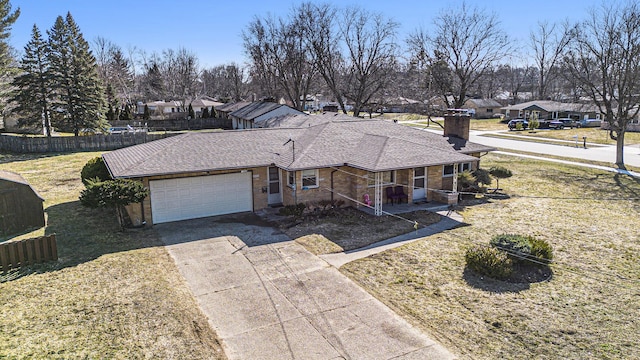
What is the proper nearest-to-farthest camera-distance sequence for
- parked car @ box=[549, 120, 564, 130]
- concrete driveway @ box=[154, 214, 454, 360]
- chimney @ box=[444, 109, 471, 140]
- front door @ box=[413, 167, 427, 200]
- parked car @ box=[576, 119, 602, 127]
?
concrete driveway @ box=[154, 214, 454, 360] → front door @ box=[413, 167, 427, 200] → chimney @ box=[444, 109, 471, 140] → parked car @ box=[549, 120, 564, 130] → parked car @ box=[576, 119, 602, 127]

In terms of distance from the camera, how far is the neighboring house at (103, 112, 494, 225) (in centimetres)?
1767

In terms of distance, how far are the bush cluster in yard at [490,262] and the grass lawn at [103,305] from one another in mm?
7839

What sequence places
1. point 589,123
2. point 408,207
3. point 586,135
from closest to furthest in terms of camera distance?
point 408,207 < point 586,135 < point 589,123

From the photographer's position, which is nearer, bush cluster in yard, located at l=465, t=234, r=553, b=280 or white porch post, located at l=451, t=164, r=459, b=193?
bush cluster in yard, located at l=465, t=234, r=553, b=280

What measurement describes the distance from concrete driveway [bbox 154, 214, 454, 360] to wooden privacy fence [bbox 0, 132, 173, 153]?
2731cm

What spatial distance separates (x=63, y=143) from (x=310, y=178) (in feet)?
92.6

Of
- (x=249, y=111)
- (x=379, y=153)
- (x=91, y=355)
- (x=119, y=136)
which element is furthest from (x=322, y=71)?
(x=91, y=355)

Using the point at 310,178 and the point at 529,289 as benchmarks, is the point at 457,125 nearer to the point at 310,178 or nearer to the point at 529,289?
the point at 310,178

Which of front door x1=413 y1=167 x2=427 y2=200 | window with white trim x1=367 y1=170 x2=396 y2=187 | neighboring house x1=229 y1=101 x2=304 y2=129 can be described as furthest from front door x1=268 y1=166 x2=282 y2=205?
neighboring house x1=229 y1=101 x2=304 y2=129

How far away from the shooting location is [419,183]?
20734 mm

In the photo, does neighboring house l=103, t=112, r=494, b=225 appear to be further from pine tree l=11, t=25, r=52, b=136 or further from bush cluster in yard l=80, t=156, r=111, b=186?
pine tree l=11, t=25, r=52, b=136

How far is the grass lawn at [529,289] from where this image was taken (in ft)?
31.0

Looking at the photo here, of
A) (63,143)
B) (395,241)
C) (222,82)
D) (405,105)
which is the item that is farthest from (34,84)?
(222,82)

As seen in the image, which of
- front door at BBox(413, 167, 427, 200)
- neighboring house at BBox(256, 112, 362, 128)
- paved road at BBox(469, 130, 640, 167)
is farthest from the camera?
paved road at BBox(469, 130, 640, 167)
